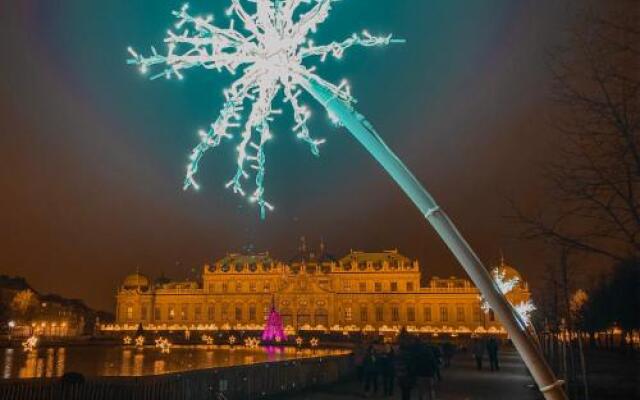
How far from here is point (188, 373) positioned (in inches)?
474

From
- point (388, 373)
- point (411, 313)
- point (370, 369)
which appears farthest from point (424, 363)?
point (411, 313)

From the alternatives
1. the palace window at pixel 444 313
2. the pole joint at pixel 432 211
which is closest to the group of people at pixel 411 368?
the pole joint at pixel 432 211

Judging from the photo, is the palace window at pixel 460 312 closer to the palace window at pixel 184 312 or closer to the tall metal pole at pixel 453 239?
the palace window at pixel 184 312

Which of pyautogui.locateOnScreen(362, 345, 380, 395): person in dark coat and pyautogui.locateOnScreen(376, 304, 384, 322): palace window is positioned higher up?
pyautogui.locateOnScreen(376, 304, 384, 322): palace window

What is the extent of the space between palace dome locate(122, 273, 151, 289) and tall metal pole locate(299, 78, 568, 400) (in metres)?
107

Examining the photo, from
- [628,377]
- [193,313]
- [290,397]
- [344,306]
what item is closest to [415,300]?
[344,306]

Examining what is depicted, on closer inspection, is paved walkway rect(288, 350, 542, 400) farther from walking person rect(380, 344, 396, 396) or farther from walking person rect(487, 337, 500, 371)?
walking person rect(487, 337, 500, 371)

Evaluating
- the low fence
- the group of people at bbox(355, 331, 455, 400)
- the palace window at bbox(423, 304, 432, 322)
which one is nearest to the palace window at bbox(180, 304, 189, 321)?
the palace window at bbox(423, 304, 432, 322)

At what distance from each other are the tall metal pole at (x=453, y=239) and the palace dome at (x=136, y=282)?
351ft

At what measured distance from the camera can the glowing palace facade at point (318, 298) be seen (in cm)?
9119

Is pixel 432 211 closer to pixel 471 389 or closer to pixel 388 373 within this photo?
pixel 388 373

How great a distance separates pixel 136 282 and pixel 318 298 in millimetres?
36991

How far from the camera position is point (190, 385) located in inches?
472

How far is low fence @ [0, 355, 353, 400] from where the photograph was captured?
10375 millimetres
